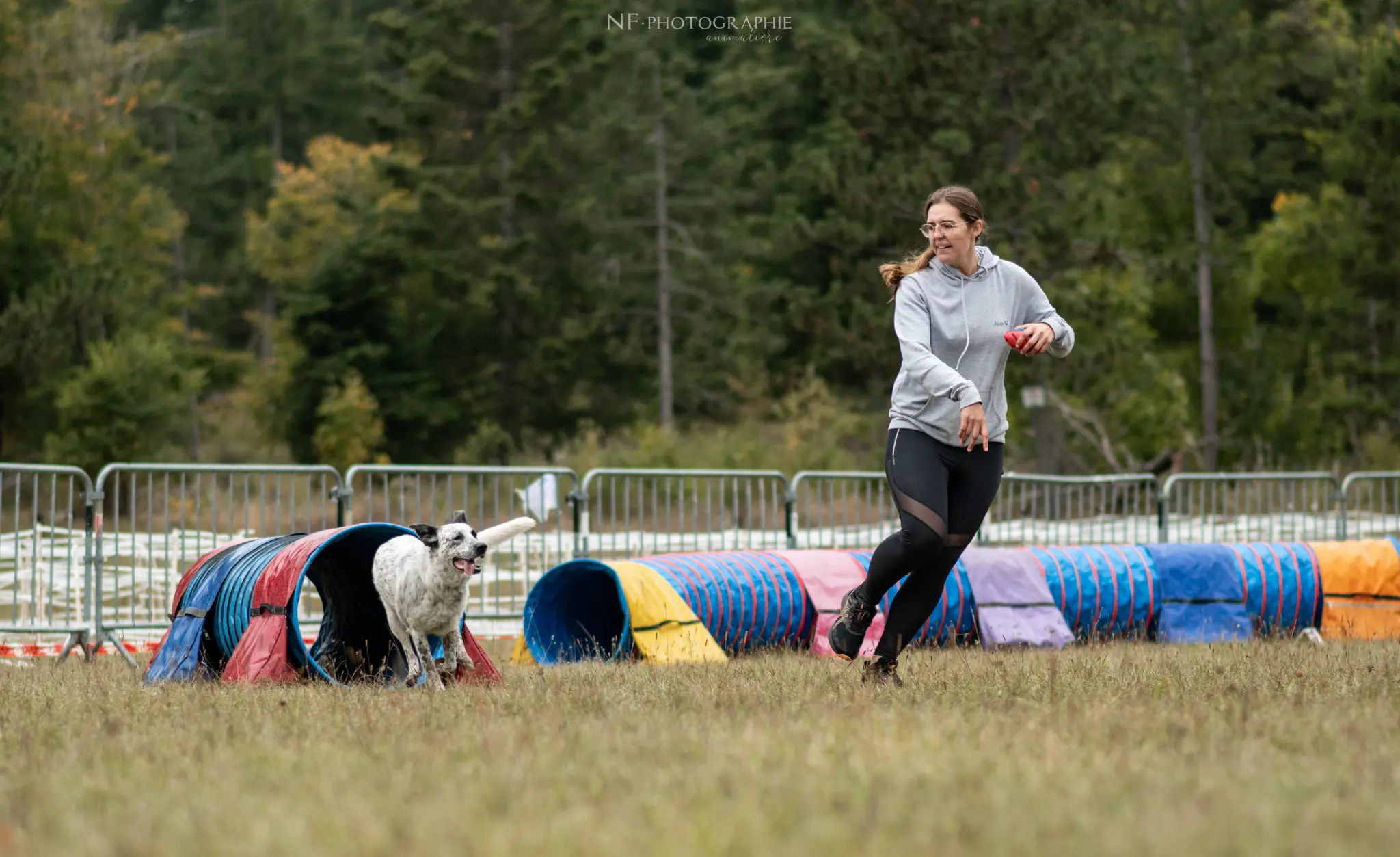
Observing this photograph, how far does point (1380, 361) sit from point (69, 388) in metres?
25.5

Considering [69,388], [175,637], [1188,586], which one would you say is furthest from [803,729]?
[69,388]

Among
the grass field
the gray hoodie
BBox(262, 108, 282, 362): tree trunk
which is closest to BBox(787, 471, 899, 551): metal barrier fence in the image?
the gray hoodie

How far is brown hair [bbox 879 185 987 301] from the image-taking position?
6.34 metres

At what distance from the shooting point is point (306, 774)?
400 centimetres

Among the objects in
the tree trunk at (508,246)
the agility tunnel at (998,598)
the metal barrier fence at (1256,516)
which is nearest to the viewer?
the agility tunnel at (998,598)

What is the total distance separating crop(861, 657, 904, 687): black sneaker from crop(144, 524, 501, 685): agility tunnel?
201 centimetres

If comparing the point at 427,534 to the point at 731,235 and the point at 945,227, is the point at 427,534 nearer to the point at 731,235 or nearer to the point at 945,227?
the point at 945,227

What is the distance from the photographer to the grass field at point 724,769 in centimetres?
313

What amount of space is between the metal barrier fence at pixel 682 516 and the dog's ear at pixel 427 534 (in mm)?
5961

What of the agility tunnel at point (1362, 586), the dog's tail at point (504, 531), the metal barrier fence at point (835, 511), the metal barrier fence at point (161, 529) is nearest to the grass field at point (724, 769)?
the dog's tail at point (504, 531)

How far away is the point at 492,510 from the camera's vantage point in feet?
61.4

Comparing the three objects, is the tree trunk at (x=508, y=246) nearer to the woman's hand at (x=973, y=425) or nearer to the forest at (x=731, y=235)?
the forest at (x=731, y=235)

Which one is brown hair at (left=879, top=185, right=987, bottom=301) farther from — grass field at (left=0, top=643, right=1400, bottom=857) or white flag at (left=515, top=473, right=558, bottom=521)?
white flag at (left=515, top=473, right=558, bottom=521)

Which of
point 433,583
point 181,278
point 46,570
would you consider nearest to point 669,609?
point 433,583
